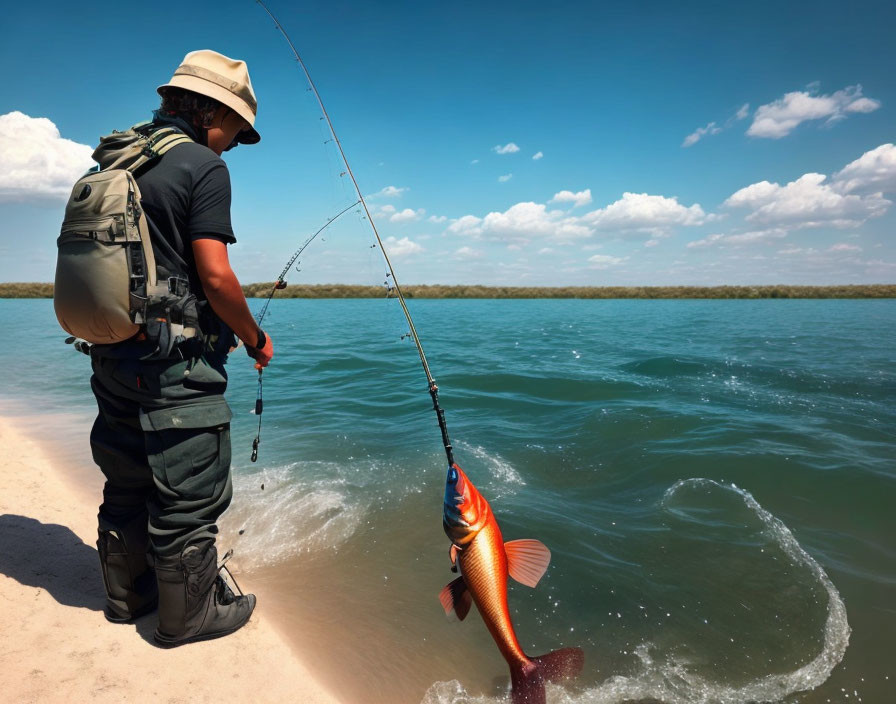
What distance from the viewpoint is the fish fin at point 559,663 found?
243 cm

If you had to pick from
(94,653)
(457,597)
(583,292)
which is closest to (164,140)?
(457,597)

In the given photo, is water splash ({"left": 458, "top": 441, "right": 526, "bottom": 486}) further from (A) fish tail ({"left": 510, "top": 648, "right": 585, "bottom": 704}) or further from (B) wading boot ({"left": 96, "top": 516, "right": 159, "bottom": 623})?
(B) wading boot ({"left": 96, "top": 516, "right": 159, "bottom": 623})

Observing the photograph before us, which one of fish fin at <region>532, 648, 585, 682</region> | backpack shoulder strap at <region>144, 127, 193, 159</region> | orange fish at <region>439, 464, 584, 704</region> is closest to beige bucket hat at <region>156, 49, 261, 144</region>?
backpack shoulder strap at <region>144, 127, 193, 159</region>

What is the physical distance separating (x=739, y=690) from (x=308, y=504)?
15.0 feet

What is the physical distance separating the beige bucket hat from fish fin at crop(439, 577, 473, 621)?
2.93 m

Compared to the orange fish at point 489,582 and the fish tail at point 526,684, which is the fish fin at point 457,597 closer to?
the orange fish at point 489,582

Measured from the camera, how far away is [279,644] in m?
3.38

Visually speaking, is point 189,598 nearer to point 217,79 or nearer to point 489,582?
point 489,582

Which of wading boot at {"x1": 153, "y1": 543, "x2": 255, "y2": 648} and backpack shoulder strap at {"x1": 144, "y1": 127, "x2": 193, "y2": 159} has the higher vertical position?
backpack shoulder strap at {"x1": 144, "y1": 127, "x2": 193, "y2": 159}

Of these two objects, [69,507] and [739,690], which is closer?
[739,690]

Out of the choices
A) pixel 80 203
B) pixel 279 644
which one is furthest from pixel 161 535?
pixel 80 203

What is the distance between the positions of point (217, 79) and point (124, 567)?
3.06 m

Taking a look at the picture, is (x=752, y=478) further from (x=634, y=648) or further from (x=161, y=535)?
(x=161, y=535)

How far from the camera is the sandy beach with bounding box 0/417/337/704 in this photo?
2.76m
